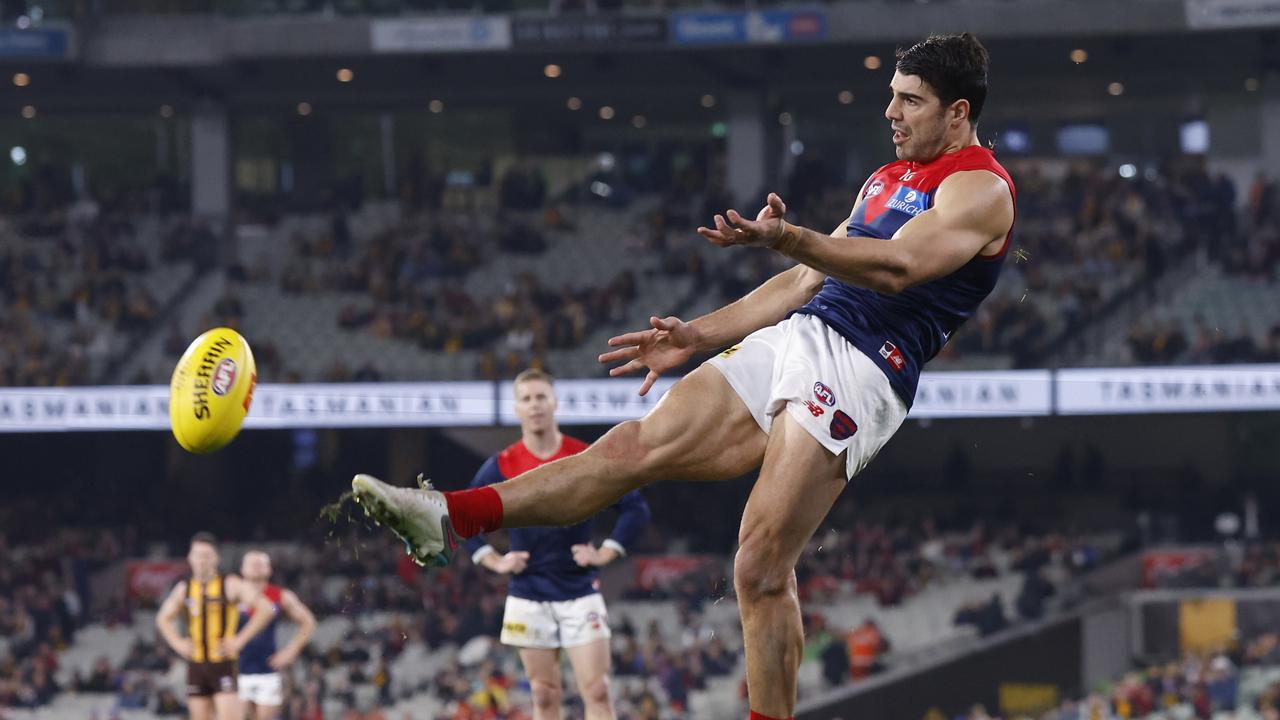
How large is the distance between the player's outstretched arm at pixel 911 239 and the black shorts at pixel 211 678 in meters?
7.76

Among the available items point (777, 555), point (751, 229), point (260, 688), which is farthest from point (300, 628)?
point (751, 229)

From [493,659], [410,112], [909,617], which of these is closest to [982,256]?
[493,659]

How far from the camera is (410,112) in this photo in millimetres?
34219

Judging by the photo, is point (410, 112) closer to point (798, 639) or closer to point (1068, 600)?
point (1068, 600)

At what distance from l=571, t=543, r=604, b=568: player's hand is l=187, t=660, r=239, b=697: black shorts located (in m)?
3.56

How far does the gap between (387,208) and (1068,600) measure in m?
15.6

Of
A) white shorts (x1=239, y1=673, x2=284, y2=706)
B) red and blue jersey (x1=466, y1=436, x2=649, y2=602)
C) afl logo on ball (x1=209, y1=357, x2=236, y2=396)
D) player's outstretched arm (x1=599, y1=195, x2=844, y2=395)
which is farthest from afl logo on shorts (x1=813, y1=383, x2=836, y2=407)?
white shorts (x1=239, y1=673, x2=284, y2=706)

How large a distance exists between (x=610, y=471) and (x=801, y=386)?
72 cm

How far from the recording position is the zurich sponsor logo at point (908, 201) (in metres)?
5.83

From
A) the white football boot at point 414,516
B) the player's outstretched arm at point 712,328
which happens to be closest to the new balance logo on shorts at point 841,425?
the player's outstretched arm at point 712,328

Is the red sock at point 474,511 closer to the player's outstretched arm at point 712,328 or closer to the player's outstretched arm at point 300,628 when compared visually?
the player's outstretched arm at point 712,328

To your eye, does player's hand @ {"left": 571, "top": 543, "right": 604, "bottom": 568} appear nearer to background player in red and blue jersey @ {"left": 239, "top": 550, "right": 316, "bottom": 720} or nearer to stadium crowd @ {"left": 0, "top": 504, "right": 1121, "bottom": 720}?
background player in red and blue jersey @ {"left": 239, "top": 550, "right": 316, "bottom": 720}

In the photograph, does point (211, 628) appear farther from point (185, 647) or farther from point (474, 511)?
point (474, 511)

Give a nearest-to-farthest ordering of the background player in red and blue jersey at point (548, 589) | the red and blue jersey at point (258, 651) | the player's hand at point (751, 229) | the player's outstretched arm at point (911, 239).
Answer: the player's hand at point (751, 229), the player's outstretched arm at point (911, 239), the background player in red and blue jersey at point (548, 589), the red and blue jersey at point (258, 651)
